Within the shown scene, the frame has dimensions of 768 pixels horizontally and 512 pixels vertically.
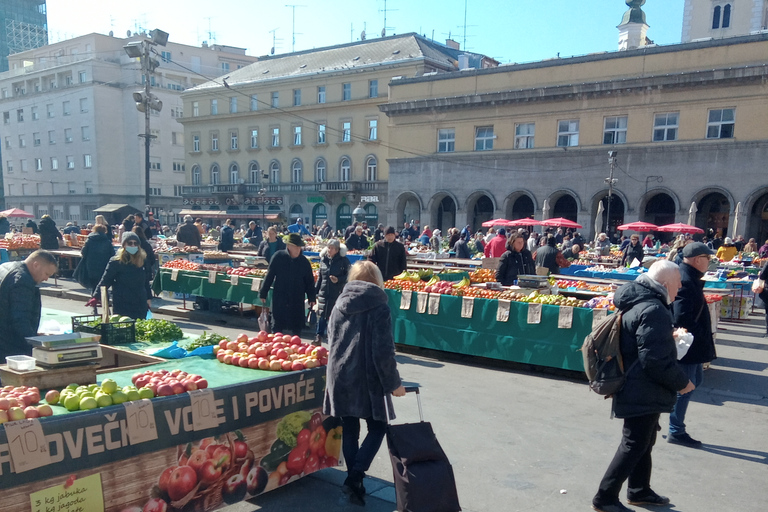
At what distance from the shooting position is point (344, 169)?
44.6 meters

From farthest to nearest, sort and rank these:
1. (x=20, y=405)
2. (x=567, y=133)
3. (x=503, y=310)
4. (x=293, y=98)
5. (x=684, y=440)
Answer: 1. (x=293, y=98)
2. (x=567, y=133)
3. (x=503, y=310)
4. (x=684, y=440)
5. (x=20, y=405)

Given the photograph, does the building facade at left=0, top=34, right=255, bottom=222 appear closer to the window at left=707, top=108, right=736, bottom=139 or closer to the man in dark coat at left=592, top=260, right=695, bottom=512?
the window at left=707, top=108, right=736, bottom=139

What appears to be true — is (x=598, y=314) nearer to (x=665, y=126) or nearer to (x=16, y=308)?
(x=16, y=308)

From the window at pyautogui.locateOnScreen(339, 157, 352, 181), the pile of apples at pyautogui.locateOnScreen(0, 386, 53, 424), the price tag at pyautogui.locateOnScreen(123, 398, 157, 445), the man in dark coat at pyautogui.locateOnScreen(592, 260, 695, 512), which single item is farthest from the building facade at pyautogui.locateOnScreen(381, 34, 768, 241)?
the pile of apples at pyautogui.locateOnScreen(0, 386, 53, 424)

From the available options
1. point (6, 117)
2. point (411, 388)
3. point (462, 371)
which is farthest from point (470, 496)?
point (6, 117)

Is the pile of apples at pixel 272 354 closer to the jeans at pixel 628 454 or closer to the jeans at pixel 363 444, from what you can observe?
the jeans at pixel 363 444

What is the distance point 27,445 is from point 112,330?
2.48 meters

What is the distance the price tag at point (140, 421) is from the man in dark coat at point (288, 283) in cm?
391

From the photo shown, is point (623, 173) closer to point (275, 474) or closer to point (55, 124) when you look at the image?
point (275, 474)

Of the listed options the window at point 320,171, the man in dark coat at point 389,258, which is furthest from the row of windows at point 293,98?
the man in dark coat at point 389,258

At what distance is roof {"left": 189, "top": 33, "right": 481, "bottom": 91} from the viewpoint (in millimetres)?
41281

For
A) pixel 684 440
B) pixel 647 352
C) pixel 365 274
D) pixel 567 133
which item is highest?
pixel 567 133

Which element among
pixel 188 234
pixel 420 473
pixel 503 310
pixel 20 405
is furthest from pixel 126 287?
pixel 188 234

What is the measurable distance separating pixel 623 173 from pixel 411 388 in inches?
1111
